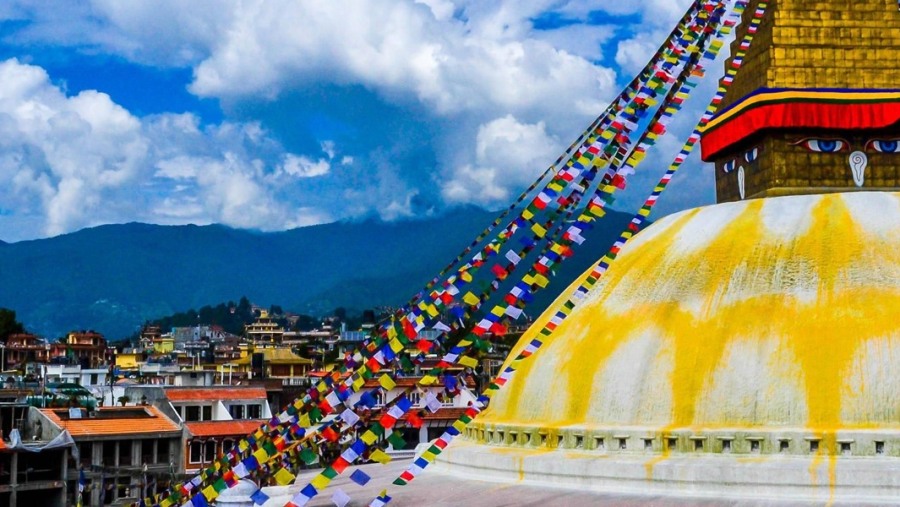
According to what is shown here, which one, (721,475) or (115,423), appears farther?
(115,423)

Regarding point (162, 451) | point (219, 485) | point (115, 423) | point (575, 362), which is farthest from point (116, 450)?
point (219, 485)

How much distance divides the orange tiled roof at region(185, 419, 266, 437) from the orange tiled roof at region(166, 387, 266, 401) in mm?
1893

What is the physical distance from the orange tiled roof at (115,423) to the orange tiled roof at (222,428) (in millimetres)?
522

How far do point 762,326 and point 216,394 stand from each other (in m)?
26.4

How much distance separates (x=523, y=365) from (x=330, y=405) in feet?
18.3

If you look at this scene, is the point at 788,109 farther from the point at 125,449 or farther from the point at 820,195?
the point at 125,449

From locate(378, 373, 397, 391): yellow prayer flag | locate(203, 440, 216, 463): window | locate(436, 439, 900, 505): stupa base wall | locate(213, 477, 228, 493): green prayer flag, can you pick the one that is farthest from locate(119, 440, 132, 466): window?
locate(378, 373, 397, 391): yellow prayer flag

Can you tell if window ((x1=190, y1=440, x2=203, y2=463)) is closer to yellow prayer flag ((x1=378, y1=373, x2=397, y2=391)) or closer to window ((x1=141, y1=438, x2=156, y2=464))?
window ((x1=141, y1=438, x2=156, y2=464))

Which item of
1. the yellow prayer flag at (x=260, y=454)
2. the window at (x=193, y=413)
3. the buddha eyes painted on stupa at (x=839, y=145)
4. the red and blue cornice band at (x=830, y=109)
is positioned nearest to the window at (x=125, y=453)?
the window at (x=193, y=413)

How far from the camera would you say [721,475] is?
13.2 meters

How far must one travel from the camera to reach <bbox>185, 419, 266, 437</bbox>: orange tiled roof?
34.3 meters

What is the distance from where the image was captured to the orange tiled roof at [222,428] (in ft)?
112

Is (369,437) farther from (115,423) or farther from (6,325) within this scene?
(6,325)

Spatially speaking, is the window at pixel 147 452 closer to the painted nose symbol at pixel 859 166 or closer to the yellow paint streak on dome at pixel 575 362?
the yellow paint streak on dome at pixel 575 362
